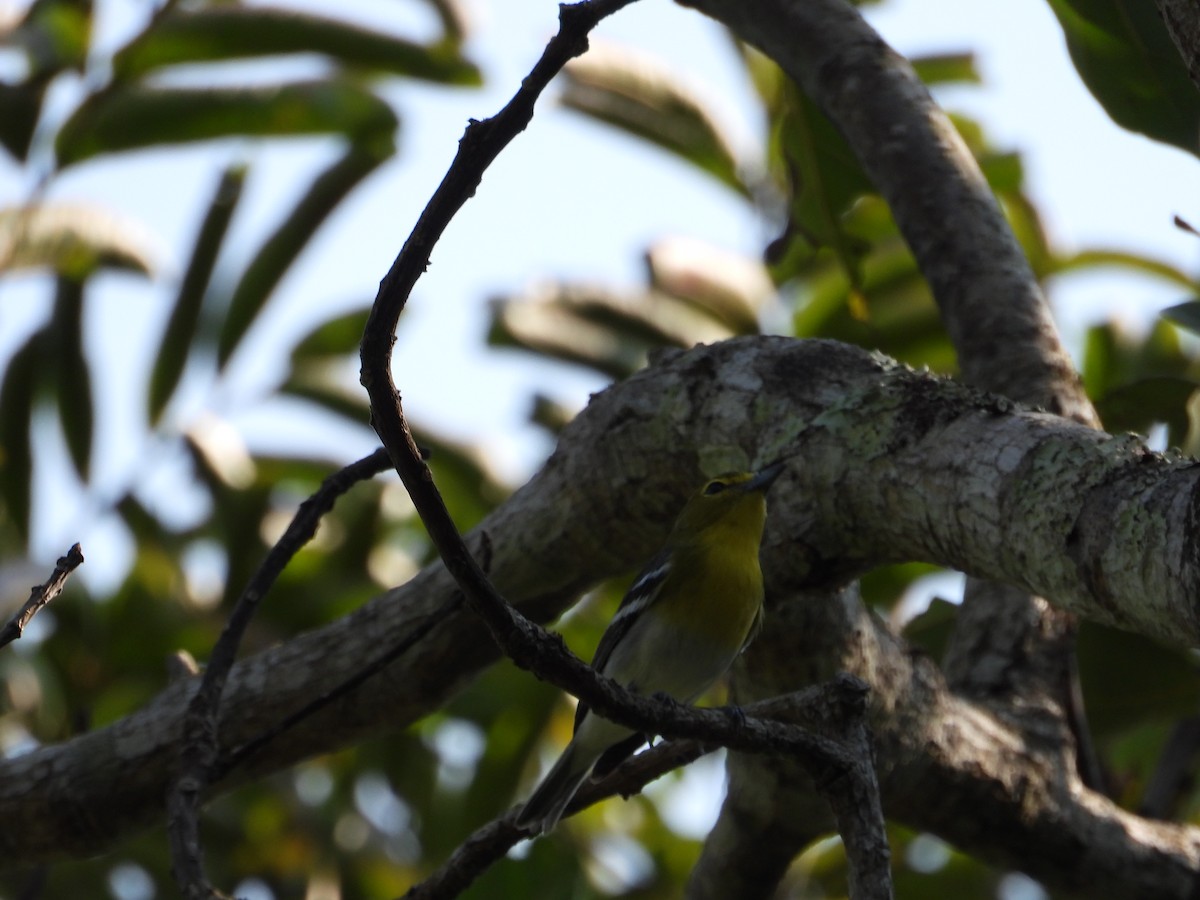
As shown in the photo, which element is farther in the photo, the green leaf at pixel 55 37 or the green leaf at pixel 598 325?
the green leaf at pixel 598 325

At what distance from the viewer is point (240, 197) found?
423cm

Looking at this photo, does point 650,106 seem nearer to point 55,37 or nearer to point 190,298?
point 190,298

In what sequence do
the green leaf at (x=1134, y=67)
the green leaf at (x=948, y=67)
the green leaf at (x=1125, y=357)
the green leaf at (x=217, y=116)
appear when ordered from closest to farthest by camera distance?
the green leaf at (x=1134, y=67)
the green leaf at (x=217, y=116)
the green leaf at (x=1125, y=357)
the green leaf at (x=948, y=67)

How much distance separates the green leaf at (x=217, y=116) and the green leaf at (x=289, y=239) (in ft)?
0.32

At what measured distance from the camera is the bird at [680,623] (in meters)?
2.69

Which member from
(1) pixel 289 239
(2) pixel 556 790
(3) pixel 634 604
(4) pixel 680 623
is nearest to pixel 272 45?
(1) pixel 289 239

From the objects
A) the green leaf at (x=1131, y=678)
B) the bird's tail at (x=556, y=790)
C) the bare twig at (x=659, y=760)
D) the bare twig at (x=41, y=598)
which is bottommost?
the green leaf at (x=1131, y=678)

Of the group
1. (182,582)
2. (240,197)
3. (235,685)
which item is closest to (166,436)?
(182,582)

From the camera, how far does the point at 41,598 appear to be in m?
1.40

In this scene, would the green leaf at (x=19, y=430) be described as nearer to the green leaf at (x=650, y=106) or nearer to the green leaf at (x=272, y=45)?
→ the green leaf at (x=272, y=45)

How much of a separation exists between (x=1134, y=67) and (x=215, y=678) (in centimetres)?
210

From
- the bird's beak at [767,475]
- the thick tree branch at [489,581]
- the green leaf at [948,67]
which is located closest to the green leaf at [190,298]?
the green leaf at [948,67]

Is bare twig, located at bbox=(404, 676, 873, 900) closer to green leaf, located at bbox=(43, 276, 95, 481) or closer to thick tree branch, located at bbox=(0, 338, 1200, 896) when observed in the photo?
thick tree branch, located at bbox=(0, 338, 1200, 896)

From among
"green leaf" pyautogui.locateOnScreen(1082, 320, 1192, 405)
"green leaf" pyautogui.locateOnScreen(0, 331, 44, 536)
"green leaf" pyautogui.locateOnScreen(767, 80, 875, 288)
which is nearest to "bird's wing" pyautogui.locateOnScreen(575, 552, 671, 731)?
"green leaf" pyautogui.locateOnScreen(767, 80, 875, 288)
